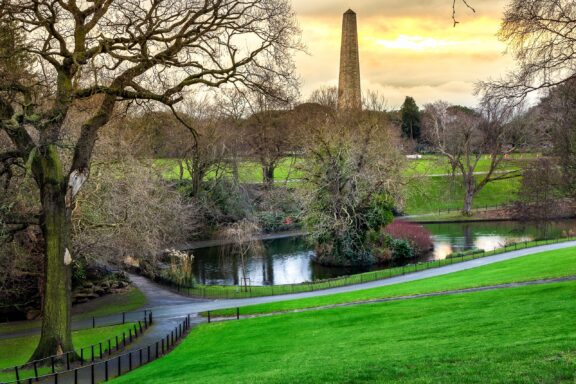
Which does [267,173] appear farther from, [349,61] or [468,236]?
[349,61]

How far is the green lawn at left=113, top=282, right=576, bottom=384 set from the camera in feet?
33.8

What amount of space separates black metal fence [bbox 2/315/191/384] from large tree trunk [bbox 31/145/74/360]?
1.26m

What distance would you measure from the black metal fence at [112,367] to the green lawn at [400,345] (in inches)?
26.9

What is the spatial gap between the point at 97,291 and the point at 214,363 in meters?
21.1

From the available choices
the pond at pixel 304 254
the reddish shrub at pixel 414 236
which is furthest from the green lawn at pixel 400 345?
the reddish shrub at pixel 414 236

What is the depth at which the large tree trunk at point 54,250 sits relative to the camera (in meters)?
18.2

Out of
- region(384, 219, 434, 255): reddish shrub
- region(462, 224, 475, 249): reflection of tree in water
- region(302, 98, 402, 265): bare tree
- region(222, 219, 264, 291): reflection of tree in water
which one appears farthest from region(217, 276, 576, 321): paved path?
region(462, 224, 475, 249): reflection of tree in water

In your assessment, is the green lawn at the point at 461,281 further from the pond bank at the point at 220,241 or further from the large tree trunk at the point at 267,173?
the large tree trunk at the point at 267,173

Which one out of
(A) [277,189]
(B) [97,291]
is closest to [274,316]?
(B) [97,291]

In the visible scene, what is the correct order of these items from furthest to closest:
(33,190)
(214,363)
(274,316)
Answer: (33,190) → (274,316) → (214,363)

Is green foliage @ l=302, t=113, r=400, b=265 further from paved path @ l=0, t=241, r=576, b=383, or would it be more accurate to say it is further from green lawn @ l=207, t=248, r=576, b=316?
green lawn @ l=207, t=248, r=576, b=316

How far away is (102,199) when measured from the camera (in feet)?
99.2

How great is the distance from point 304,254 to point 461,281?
998 inches

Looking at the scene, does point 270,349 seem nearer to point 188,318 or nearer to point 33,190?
point 188,318
